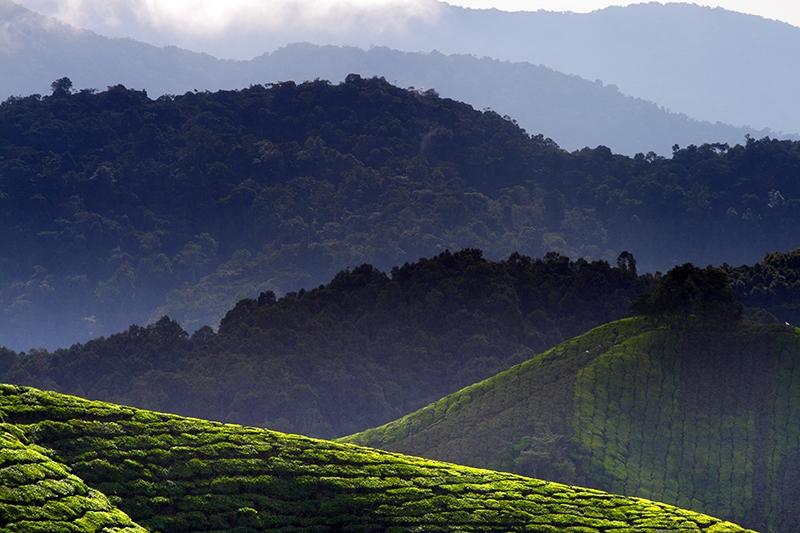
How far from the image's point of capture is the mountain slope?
8444cm

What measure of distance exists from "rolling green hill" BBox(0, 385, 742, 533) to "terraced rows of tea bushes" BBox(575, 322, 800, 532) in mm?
32729

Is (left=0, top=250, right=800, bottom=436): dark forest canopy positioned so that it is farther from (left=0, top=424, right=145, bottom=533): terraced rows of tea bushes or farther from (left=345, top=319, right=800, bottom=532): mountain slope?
(left=0, top=424, right=145, bottom=533): terraced rows of tea bushes

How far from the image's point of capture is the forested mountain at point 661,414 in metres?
84.6

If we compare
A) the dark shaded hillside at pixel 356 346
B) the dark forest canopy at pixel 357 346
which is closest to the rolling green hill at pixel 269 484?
the dark forest canopy at pixel 357 346

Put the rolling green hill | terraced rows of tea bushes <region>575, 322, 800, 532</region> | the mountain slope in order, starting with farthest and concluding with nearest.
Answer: the mountain slope → terraced rows of tea bushes <region>575, 322, 800, 532</region> → the rolling green hill

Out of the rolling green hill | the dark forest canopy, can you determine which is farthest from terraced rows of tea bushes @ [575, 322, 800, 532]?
the dark forest canopy

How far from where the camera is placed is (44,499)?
40.9m

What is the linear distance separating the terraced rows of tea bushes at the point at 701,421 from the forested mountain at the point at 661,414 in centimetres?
9

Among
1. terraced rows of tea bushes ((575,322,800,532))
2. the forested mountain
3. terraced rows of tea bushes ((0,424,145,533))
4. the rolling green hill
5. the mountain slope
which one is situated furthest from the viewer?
the forested mountain

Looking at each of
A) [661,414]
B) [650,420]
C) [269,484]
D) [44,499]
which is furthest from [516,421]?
[44,499]

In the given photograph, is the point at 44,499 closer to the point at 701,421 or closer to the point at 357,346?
the point at 701,421

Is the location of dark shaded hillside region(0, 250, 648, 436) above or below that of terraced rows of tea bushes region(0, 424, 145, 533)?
above

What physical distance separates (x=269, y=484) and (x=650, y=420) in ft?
154

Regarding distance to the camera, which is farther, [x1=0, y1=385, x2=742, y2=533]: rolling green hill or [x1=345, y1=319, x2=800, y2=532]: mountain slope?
[x1=345, y1=319, x2=800, y2=532]: mountain slope
